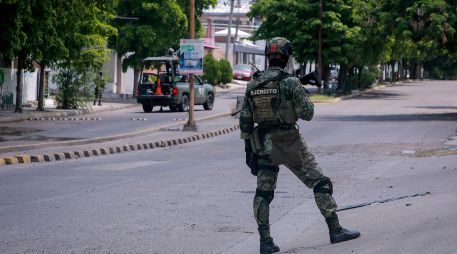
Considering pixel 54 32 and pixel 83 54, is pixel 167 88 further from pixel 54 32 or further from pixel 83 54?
pixel 54 32

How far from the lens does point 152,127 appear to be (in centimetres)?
3384

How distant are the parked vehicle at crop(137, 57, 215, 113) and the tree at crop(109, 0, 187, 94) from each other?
25.5ft

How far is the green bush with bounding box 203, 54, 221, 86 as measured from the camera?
70.8 m

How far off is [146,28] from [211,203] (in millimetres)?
41892

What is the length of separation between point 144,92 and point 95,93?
3.45m

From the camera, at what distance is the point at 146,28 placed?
2162 inches

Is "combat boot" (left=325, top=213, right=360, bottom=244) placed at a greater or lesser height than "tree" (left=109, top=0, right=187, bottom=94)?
lesser

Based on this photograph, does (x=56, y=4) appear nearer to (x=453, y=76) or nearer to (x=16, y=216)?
(x=16, y=216)

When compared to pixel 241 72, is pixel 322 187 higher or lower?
higher

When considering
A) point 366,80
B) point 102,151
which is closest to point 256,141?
point 102,151

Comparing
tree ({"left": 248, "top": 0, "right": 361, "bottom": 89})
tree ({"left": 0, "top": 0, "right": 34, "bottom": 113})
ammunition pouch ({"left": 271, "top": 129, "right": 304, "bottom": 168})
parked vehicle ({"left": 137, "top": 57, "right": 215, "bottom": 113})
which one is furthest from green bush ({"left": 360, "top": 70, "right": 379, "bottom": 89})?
ammunition pouch ({"left": 271, "top": 129, "right": 304, "bottom": 168})

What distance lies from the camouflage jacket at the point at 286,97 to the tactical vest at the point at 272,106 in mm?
45

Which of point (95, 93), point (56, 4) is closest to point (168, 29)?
point (95, 93)

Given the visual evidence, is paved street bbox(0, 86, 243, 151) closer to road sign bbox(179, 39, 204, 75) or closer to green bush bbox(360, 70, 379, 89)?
road sign bbox(179, 39, 204, 75)
